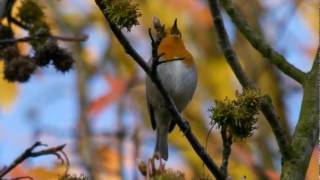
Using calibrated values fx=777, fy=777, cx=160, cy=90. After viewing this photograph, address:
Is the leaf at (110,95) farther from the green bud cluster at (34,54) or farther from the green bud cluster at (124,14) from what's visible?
the green bud cluster at (124,14)

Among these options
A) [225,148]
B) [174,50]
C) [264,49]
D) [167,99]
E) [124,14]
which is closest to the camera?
[124,14]

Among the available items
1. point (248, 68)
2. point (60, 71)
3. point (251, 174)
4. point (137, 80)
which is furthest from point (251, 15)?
point (60, 71)

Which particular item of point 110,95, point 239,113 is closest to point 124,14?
point 239,113

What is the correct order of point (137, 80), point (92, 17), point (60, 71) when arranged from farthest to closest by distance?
1. point (92, 17)
2. point (137, 80)
3. point (60, 71)

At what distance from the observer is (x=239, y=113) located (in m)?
1.78

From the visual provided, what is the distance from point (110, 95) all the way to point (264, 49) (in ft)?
7.95

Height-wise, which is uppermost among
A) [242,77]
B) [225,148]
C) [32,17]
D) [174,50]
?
[174,50]

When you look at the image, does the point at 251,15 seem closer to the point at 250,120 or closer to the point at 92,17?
the point at 92,17

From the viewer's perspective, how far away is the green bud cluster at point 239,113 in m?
1.78

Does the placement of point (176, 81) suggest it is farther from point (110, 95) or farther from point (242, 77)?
point (110, 95)

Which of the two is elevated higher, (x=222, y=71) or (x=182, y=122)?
(x=222, y=71)

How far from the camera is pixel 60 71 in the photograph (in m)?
2.48

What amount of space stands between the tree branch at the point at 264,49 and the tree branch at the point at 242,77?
5cm

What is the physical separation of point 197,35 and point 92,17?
0.77m
